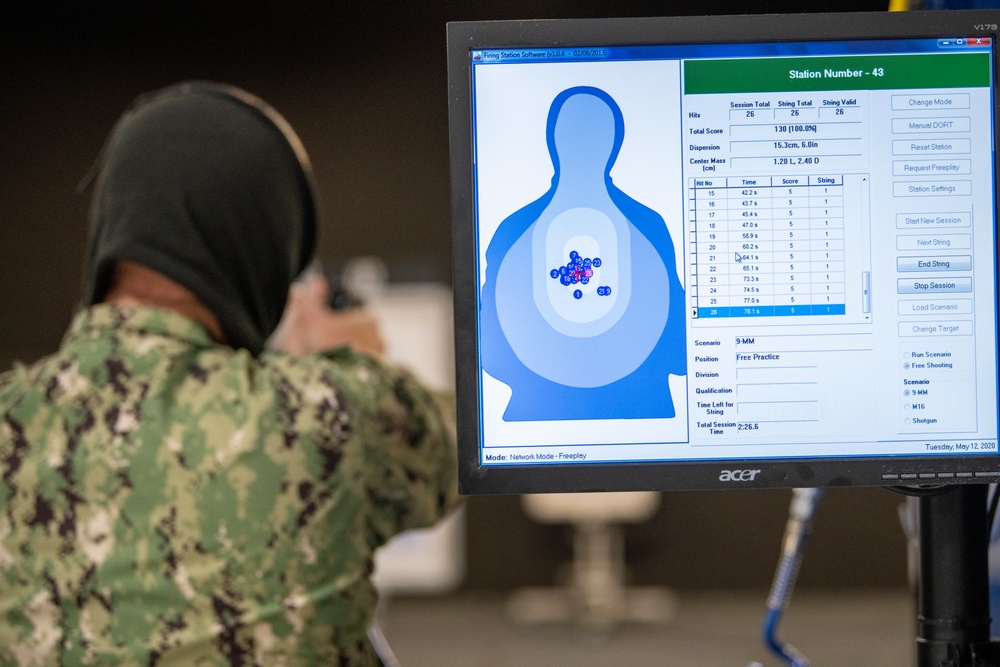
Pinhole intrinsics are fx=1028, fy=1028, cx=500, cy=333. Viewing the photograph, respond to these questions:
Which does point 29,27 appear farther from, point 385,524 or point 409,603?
point 385,524

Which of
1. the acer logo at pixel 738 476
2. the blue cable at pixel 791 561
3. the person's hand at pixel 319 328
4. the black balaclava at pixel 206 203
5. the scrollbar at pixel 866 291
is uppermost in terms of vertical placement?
the black balaclava at pixel 206 203

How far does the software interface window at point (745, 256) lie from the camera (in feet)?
2.70

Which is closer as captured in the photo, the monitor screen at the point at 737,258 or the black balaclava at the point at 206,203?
the monitor screen at the point at 737,258

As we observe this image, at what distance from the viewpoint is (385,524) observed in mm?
1224

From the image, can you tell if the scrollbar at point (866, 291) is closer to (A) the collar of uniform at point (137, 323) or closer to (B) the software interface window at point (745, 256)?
(B) the software interface window at point (745, 256)

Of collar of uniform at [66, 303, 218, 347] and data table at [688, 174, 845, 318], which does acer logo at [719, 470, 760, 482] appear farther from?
collar of uniform at [66, 303, 218, 347]

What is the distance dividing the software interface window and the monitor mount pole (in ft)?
0.39

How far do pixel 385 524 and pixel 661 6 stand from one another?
14.6 feet

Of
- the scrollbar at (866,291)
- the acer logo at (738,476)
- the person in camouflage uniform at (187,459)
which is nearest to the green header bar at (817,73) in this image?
the scrollbar at (866,291)

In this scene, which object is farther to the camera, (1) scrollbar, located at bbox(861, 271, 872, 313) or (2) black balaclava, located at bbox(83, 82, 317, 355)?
(2) black balaclava, located at bbox(83, 82, 317, 355)

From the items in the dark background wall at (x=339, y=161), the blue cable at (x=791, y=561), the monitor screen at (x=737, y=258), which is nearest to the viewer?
the monitor screen at (x=737, y=258)

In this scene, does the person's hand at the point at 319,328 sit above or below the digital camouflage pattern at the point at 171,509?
above

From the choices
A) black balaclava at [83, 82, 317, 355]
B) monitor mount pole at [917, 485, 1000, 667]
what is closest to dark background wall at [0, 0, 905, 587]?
black balaclava at [83, 82, 317, 355]

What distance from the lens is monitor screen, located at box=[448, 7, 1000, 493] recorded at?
0.82 m
